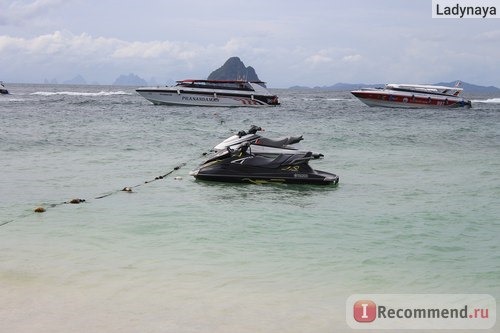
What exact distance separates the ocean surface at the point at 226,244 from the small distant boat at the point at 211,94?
123 feet

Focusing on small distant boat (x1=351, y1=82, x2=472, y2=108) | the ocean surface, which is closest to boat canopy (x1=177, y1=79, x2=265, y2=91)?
small distant boat (x1=351, y1=82, x2=472, y2=108)

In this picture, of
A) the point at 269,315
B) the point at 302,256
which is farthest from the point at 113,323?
the point at 302,256

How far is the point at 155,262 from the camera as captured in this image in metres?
7.89

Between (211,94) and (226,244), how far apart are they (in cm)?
4885

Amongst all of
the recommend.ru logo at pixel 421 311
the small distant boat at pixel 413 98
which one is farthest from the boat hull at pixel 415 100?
the recommend.ru logo at pixel 421 311

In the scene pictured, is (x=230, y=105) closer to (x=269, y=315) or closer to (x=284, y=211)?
(x=284, y=211)

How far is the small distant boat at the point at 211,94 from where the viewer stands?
56.9m

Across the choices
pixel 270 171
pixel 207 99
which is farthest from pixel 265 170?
pixel 207 99

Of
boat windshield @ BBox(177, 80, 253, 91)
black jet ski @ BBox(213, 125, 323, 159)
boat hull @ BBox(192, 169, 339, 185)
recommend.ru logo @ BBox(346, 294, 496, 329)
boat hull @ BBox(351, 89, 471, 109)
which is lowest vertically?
recommend.ru logo @ BBox(346, 294, 496, 329)

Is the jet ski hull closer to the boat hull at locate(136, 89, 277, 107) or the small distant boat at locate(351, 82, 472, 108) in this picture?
the boat hull at locate(136, 89, 277, 107)

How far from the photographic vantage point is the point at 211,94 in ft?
187

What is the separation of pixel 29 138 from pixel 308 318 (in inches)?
912

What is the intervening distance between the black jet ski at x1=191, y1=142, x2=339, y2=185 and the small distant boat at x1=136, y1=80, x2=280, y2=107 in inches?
1675

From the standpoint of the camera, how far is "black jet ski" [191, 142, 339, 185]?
1459 centimetres
